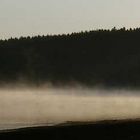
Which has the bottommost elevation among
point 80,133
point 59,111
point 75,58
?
point 80,133

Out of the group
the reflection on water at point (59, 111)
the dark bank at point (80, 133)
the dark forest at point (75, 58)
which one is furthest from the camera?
the dark forest at point (75, 58)

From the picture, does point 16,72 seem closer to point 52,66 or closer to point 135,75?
point 52,66

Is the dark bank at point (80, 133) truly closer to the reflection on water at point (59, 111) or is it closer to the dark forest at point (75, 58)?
the reflection on water at point (59, 111)

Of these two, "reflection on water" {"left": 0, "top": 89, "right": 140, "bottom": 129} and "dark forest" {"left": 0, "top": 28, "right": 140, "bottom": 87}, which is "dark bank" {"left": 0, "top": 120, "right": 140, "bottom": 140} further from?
"dark forest" {"left": 0, "top": 28, "right": 140, "bottom": 87}

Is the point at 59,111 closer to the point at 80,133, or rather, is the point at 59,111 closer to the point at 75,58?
the point at 80,133

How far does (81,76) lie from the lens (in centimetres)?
13750

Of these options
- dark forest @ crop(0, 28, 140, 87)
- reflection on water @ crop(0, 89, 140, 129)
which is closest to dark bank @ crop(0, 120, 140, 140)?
reflection on water @ crop(0, 89, 140, 129)

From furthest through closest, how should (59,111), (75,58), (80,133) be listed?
(75,58), (59,111), (80,133)

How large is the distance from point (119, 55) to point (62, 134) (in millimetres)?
130256

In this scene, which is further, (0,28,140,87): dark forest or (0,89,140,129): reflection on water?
(0,28,140,87): dark forest

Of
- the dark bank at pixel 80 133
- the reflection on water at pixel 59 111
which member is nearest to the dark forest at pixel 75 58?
the reflection on water at pixel 59 111

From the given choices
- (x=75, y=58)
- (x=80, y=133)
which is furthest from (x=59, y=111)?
(x=75, y=58)

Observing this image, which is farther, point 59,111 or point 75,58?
point 75,58

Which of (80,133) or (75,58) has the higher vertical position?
(75,58)
